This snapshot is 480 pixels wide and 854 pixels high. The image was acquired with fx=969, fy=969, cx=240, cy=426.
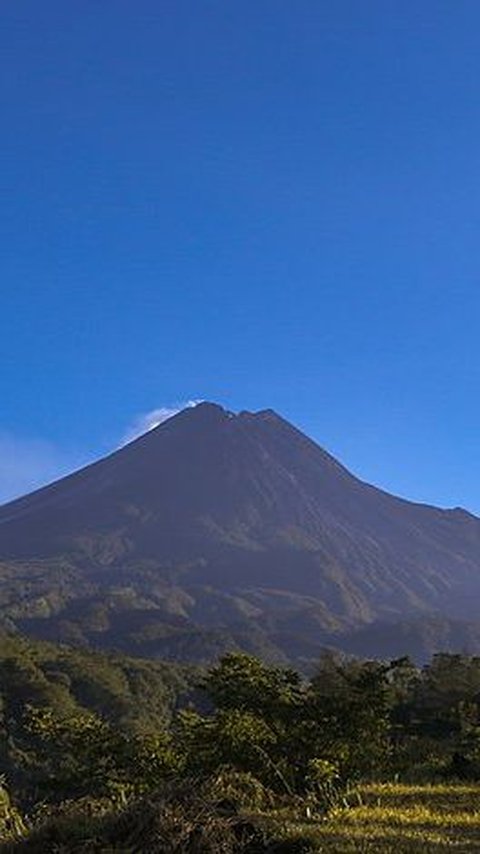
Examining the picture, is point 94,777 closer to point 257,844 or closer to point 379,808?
point 379,808

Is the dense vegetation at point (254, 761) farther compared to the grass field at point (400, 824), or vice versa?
the dense vegetation at point (254, 761)

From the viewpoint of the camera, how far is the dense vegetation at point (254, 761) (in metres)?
7.77

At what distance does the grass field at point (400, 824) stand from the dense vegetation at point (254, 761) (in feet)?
0.21

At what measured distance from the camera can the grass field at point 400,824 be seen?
A: 7.40 metres

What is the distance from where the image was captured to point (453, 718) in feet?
91.5

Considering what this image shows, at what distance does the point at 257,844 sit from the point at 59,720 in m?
25.6

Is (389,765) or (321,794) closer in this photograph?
(321,794)

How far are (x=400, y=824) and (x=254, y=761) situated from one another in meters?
11.7

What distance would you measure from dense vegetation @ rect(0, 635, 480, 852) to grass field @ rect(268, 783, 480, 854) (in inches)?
2.6

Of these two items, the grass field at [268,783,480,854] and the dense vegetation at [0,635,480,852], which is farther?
the dense vegetation at [0,635,480,852]

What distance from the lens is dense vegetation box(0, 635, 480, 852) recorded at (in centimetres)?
777

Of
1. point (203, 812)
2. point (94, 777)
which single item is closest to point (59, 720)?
point (94, 777)

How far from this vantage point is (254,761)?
64.6 feet

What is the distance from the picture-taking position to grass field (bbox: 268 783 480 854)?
740 cm
